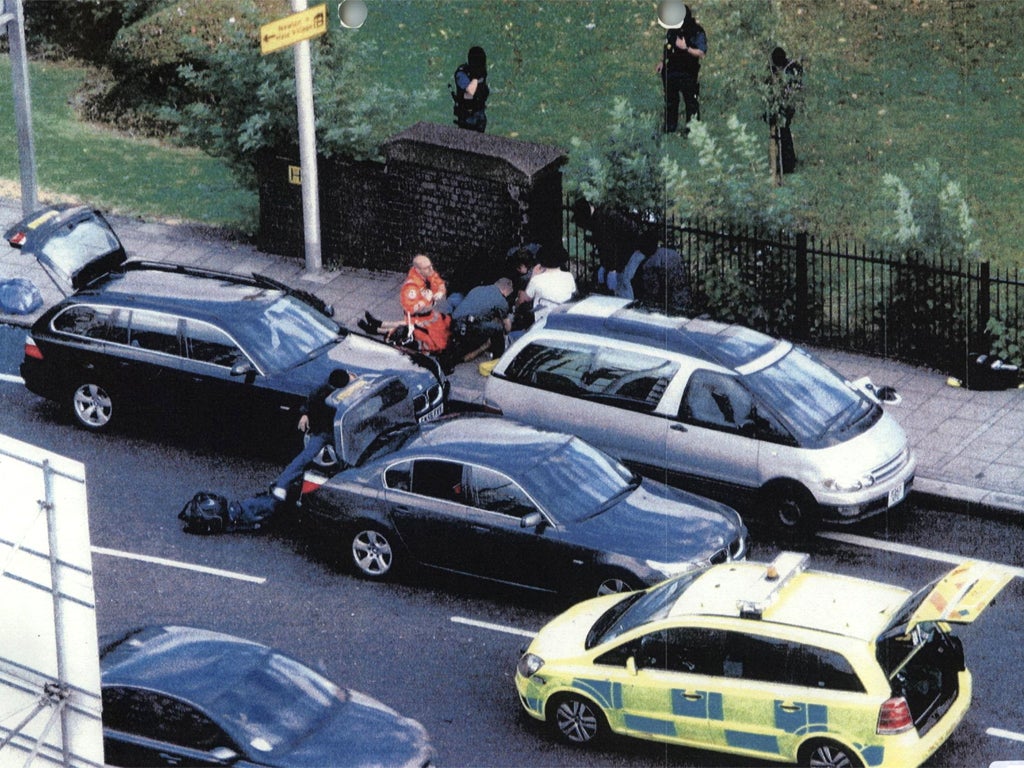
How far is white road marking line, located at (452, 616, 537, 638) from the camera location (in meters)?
14.9

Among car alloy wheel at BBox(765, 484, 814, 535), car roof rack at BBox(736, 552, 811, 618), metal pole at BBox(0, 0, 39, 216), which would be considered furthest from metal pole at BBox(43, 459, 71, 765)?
metal pole at BBox(0, 0, 39, 216)

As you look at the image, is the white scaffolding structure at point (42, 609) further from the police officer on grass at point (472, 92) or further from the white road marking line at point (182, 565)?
the police officer on grass at point (472, 92)

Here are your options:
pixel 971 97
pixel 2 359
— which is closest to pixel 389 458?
pixel 2 359

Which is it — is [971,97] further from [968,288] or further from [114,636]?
[114,636]

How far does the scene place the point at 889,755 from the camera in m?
12.1

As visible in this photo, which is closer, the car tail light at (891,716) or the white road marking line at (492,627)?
the car tail light at (891,716)

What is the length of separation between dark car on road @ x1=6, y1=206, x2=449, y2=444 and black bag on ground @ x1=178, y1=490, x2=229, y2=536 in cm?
130

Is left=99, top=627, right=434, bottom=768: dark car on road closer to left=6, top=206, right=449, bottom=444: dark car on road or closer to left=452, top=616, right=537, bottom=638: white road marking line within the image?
left=452, top=616, right=537, bottom=638: white road marking line

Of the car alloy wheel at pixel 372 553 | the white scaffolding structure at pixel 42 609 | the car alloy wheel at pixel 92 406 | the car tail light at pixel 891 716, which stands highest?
the white scaffolding structure at pixel 42 609

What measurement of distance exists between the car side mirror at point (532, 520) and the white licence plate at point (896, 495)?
3352mm

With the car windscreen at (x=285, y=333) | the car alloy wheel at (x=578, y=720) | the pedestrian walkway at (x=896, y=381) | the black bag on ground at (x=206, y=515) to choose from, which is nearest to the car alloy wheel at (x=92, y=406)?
the car windscreen at (x=285, y=333)

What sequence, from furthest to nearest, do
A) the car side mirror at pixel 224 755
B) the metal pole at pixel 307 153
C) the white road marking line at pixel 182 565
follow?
the metal pole at pixel 307 153 → the white road marking line at pixel 182 565 → the car side mirror at pixel 224 755

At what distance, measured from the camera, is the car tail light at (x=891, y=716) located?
474 inches

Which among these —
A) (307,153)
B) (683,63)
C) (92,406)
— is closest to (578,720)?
(92,406)
